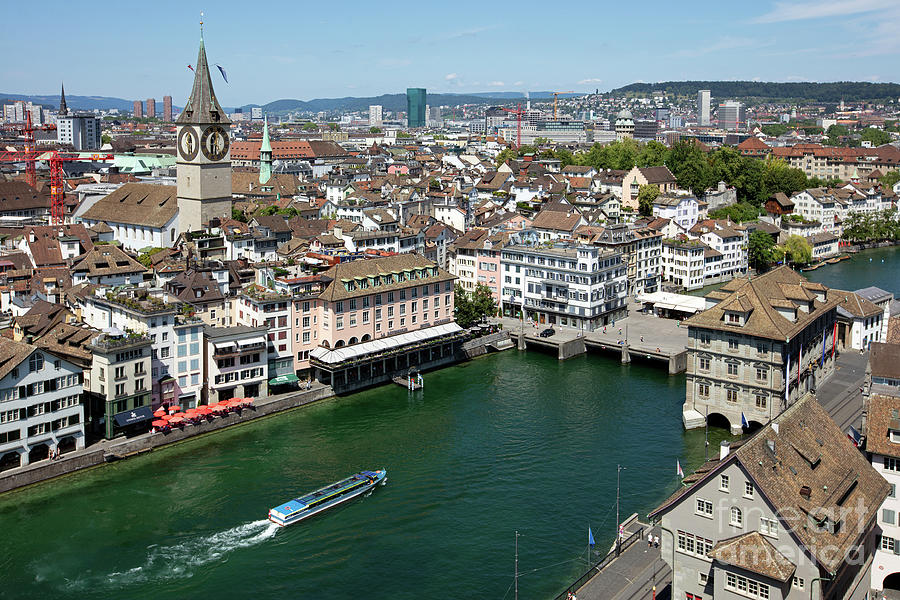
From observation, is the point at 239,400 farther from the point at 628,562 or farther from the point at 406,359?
the point at 628,562

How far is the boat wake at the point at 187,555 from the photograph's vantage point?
3453 centimetres

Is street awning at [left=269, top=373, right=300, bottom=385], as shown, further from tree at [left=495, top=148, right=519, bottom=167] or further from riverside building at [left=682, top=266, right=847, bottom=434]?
tree at [left=495, top=148, right=519, bottom=167]

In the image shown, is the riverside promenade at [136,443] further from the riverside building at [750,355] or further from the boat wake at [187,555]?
the riverside building at [750,355]

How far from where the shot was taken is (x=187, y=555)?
36.2 metres

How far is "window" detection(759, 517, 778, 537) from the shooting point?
26.5m

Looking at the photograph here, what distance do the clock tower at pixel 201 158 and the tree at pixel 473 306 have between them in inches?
1110

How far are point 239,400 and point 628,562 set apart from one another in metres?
26.0

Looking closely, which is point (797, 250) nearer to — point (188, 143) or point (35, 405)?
point (188, 143)

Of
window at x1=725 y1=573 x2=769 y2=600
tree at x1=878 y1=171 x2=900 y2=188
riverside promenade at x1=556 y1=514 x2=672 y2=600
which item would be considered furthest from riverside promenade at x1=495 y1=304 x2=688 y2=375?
tree at x1=878 y1=171 x2=900 y2=188

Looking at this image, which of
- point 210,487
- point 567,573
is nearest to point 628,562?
point 567,573

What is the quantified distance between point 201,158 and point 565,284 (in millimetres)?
37648

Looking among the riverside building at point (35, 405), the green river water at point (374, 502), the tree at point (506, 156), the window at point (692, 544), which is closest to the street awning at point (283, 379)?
the green river water at point (374, 502)

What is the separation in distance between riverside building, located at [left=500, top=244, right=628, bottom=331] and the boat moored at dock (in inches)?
1185

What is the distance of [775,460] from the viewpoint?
2778 cm
